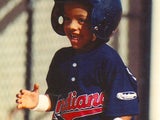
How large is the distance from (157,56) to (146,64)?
5.1 inches

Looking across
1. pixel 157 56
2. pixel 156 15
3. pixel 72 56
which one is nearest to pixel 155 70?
pixel 157 56

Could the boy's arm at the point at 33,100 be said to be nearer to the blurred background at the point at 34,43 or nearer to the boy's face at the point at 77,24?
the boy's face at the point at 77,24

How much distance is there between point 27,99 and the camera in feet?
3.69

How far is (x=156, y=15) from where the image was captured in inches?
67.3

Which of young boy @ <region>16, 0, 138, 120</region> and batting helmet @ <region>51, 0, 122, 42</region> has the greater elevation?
batting helmet @ <region>51, 0, 122, 42</region>

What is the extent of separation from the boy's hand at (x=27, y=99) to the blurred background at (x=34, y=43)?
653 millimetres

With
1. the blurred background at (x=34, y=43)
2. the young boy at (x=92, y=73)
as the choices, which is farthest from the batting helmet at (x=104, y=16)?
the blurred background at (x=34, y=43)

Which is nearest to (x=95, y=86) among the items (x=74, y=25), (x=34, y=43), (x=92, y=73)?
(x=92, y=73)

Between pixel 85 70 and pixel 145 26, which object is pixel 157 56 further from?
pixel 85 70

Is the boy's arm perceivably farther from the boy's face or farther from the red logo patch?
the boy's face

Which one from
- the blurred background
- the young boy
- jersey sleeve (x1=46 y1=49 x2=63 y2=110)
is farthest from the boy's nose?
the blurred background

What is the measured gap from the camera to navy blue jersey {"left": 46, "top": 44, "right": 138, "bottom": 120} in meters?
1.08

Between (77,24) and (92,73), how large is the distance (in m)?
0.12

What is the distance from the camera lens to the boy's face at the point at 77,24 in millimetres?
1099
